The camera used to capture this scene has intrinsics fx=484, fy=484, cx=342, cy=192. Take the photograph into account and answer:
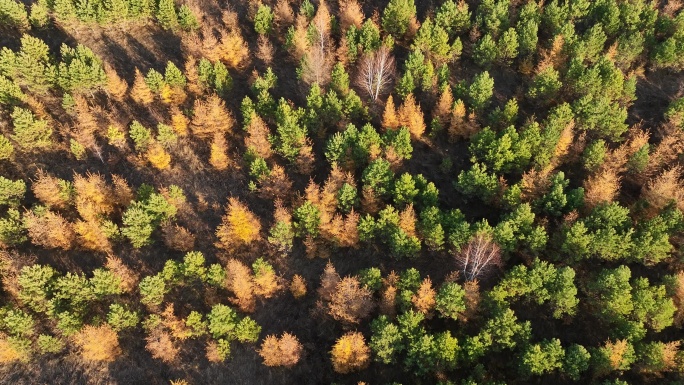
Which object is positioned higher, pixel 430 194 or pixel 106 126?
pixel 430 194

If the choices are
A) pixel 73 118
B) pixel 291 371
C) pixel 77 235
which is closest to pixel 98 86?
pixel 73 118

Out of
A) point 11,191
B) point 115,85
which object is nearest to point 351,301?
point 11,191

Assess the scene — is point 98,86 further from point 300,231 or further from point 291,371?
point 291,371

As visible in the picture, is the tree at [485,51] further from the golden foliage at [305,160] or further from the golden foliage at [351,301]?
the golden foliage at [351,301]

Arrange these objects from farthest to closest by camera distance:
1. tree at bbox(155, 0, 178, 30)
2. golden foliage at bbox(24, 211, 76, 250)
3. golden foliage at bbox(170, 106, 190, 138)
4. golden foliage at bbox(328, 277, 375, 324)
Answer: tree at bbox(155, 0, 178, 30), golden foliage at bbox(170, 106, 190, 138), golden foliage at bbox(24, 211, 76, 250), golden foliage at bbox(328, 277, 375, 324)

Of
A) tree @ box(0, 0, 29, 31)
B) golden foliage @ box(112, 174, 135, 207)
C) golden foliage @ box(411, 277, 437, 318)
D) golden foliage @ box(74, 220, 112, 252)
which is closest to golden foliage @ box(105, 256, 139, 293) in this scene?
golden foliage @ box(74, 220, 112, 252)

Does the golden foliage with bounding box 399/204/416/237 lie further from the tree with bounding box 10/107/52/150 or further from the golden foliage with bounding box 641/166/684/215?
the tree with bounding box 10/107/52/150

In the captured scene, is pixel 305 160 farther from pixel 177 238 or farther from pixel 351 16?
pixel 351 16
